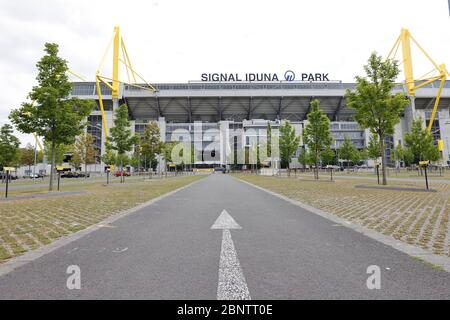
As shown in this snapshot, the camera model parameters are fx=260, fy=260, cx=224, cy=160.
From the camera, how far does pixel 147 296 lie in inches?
95.6

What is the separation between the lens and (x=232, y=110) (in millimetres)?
93438

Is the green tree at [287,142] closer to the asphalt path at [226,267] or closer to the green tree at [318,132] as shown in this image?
the green tree at [318,132]

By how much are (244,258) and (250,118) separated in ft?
313

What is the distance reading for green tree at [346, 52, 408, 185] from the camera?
17.1m

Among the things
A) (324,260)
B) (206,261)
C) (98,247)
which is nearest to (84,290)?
(206,261)

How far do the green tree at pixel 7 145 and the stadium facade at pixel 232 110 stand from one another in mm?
48285

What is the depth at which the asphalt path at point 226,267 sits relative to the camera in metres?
2.51

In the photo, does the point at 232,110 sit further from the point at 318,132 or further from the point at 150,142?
the point at 318,132

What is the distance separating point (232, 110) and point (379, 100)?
3069 inches

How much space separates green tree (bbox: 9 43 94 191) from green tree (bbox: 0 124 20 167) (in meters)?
23.8

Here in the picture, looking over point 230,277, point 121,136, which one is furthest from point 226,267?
point 121,136

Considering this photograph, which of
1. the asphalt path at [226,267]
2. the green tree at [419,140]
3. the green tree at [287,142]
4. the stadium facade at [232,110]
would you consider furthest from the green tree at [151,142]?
the stadium facade at [232,110]

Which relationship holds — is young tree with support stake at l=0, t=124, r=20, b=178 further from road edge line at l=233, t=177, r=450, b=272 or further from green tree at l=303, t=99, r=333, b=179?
road edge line at l=233, t=177, r=450, b=272

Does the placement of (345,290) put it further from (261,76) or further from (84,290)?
(261,76)
